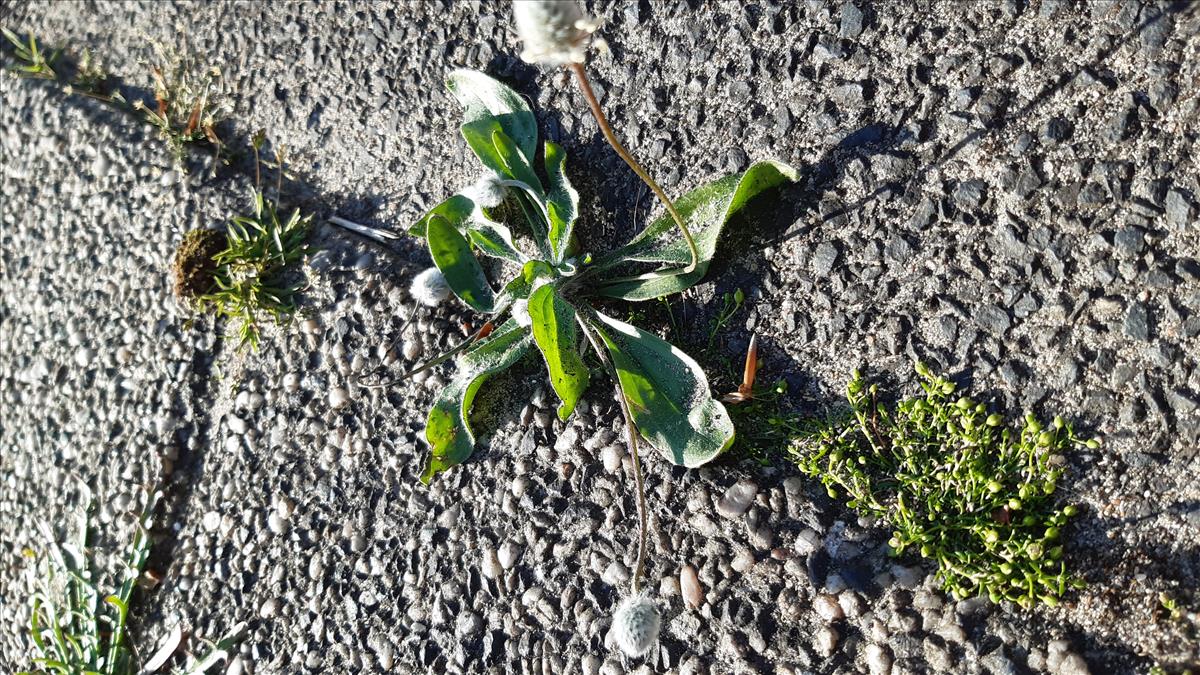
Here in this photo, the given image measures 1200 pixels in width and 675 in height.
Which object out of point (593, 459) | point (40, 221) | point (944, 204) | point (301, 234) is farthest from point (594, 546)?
point (40, 221)

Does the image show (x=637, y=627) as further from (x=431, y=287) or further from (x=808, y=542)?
(x=431, y=287)

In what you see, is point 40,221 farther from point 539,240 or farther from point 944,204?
point 944,204

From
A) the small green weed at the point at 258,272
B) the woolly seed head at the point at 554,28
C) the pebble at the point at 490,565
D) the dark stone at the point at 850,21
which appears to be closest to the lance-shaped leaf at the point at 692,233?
the dark stone at the point at 850,21

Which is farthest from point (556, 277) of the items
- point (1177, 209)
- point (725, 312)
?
point (1177, 209)

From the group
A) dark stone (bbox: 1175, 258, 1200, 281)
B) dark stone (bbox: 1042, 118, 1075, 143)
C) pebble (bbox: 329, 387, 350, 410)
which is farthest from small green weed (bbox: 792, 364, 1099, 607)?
pebble (bbox: 329, 387, 350, 410)

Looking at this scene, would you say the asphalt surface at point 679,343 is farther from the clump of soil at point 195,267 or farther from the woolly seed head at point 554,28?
the woolly seed head at point 554,28

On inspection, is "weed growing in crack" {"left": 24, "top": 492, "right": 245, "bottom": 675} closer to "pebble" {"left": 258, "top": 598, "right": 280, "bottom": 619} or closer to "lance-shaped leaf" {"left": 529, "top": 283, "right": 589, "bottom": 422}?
"pebble" {"left": 258, "top": 598, "right": 280, "bottom": 619}

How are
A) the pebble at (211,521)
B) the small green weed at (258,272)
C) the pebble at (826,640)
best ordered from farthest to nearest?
1. the small green weed at (258,272)
2. the pebble at (211,521)
3. the pebble at (826,640)
